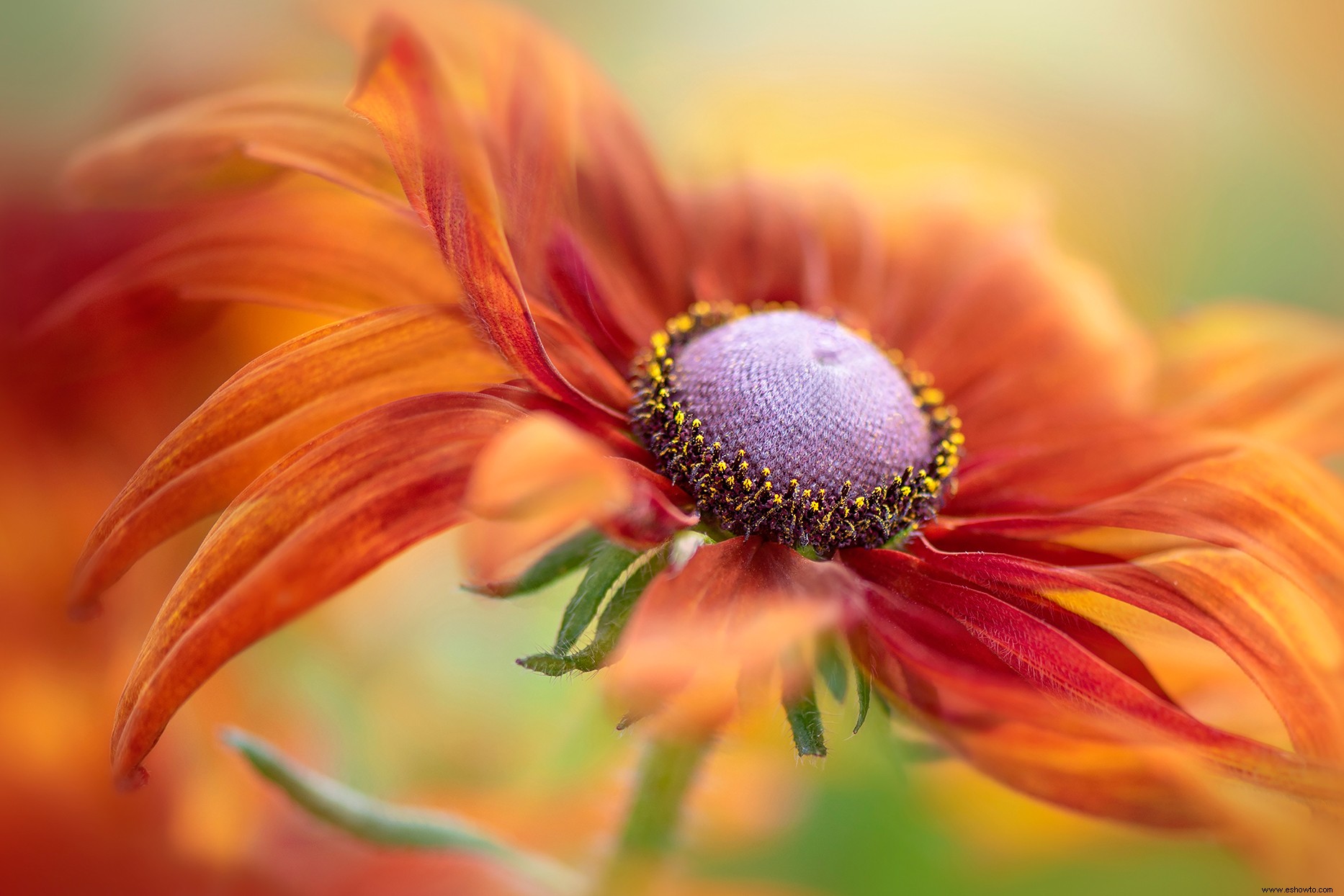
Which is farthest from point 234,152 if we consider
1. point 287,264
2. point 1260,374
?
point 1260,374

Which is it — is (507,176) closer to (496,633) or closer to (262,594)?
(262,594)

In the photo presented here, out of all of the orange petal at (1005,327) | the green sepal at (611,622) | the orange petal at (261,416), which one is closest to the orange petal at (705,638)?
the green sepal at (611,622)

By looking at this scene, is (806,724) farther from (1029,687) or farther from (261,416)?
(261,416)

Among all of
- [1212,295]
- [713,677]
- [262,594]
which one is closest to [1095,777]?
[713,677]

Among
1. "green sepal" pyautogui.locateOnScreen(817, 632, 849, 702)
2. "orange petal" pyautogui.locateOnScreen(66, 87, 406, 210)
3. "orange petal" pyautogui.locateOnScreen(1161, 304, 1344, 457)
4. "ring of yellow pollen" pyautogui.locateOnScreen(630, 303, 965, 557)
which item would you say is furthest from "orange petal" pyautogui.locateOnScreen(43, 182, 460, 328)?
"orange petal" pyautogui.locateOnScreen(1161, 304, 1344, 457)

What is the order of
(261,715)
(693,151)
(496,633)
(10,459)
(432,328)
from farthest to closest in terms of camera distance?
1. (693,151)
2. (496,633)
3. (261,715)
4. (10,459)
5. (432,328)
